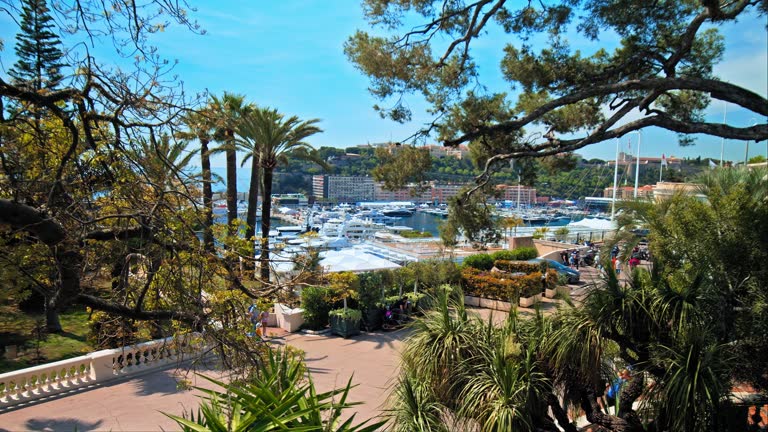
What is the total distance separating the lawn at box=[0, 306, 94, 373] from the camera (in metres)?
10.2

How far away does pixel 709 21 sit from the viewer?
756 cm

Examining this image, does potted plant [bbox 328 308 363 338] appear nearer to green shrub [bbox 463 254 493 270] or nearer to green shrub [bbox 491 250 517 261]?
green shrub [bbox 463 254 493 270]

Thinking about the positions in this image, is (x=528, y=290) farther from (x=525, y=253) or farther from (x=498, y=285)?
(x=525, y=253)

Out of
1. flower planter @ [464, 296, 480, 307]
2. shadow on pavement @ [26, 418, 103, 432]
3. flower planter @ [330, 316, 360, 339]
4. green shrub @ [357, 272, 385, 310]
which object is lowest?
flower planter @ [464, 296, 480, 307]

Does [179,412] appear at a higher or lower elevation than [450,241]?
lower

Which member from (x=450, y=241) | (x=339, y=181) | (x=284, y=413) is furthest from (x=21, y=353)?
(x=339, y=181)

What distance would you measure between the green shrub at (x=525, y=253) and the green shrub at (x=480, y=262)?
2.78m

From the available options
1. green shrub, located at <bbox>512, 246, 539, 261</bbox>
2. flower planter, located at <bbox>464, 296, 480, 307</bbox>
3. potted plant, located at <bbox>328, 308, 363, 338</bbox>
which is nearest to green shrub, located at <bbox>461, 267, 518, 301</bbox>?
flower planter, located at <bbox>464, 296, 480, 307</bbox>

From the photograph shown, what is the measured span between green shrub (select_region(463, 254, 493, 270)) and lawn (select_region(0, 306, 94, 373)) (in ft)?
55.1

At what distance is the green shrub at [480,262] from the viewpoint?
24.7 m

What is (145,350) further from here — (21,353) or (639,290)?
(639,290)

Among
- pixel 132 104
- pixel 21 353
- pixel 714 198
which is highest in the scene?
pixel 132 104

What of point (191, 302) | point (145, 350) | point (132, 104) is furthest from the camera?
point (145, 350)

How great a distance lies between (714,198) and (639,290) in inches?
119
